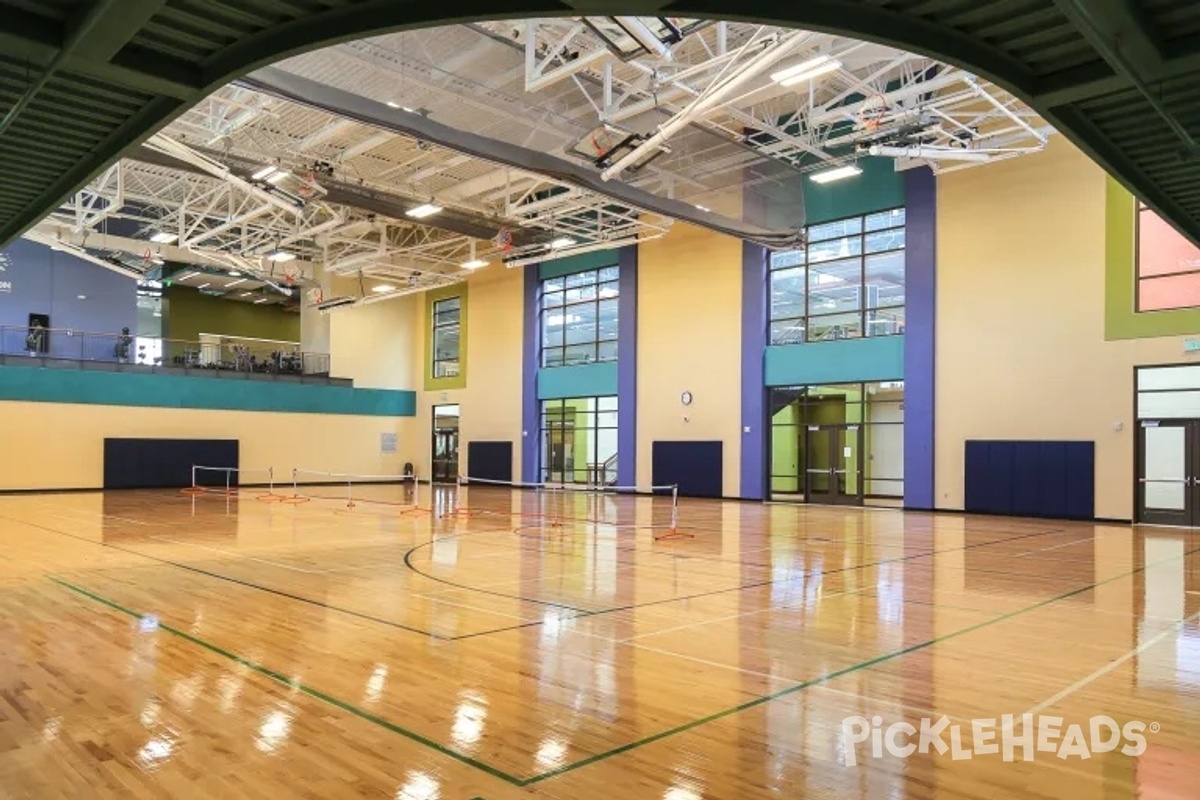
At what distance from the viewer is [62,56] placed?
4.22 metres

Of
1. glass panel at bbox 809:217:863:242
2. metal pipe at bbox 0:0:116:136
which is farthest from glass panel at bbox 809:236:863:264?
metal pipe at bbox 0:0:116:136

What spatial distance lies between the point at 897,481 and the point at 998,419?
654cm

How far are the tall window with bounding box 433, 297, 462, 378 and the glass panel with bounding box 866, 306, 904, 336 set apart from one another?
17813 mm

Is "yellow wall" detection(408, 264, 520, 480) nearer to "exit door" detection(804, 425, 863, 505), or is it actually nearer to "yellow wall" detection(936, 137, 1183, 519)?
"exit door" detection(804, 425, 863, 505)

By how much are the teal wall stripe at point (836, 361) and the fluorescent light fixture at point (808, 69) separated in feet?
36.3

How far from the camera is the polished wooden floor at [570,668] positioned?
4.11m

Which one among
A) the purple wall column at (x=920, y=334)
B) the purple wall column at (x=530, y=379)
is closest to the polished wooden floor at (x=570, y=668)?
the purple wall column at (x=920, y=334)

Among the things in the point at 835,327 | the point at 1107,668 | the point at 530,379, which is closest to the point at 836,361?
the point at 835,327

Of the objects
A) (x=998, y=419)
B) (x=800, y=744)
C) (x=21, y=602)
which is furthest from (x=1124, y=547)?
(x=21, y=602)

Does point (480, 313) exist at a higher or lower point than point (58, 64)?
higher

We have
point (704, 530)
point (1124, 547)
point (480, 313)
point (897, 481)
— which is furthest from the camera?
point (480, 313)

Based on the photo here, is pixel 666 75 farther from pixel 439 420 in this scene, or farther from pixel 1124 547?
pixel 439 420

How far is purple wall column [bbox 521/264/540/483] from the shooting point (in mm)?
31219

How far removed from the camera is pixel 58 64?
169 inches
